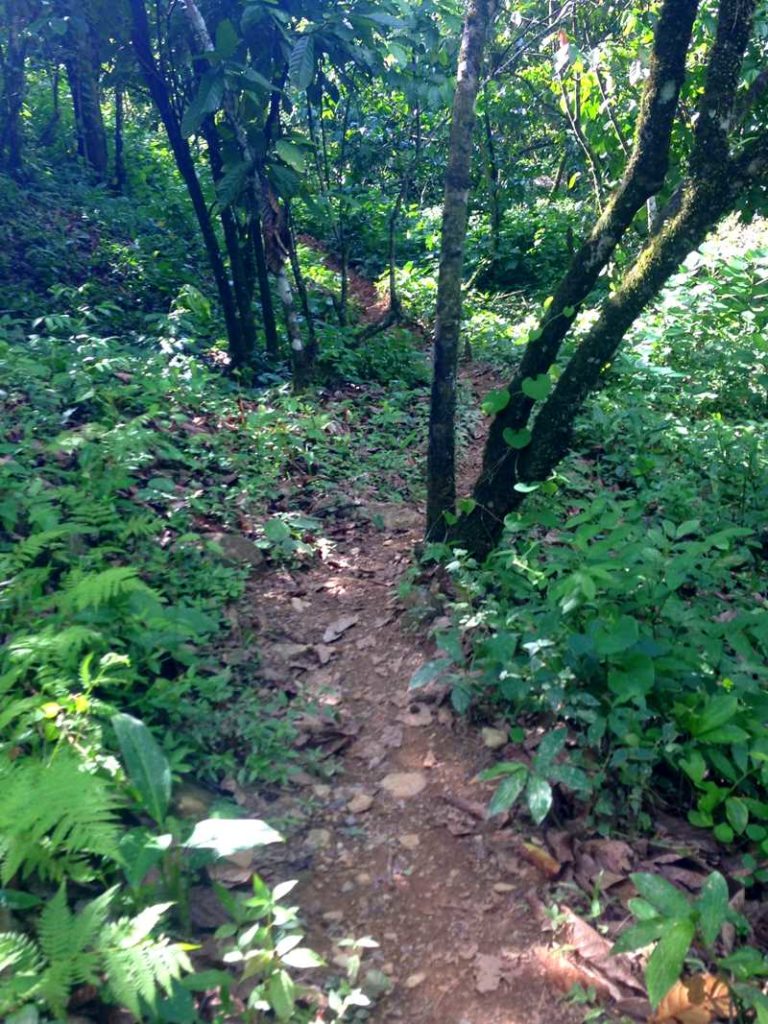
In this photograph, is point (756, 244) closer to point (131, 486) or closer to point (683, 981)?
point (131, 486)

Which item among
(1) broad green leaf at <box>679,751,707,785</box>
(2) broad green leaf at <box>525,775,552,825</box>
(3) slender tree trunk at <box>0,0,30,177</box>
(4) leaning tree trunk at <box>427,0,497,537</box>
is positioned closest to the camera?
(2) broad green leaf at <box>525,775,552,825</box>

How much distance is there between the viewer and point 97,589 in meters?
3.32

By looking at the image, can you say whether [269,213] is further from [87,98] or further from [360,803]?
[87,98]

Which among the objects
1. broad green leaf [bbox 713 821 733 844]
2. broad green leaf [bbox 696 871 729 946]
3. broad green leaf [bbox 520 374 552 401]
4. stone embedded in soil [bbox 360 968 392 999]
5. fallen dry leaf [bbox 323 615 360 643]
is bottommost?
fallen dry leaf [bbox 323 615 360 643]

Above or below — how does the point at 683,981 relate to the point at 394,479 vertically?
above

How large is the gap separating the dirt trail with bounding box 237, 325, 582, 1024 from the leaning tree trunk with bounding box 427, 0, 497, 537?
789mm

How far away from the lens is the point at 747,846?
2.91 m

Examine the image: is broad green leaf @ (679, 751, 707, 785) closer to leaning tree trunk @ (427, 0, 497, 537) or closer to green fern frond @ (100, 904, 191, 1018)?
green fern frond @ (100, 904, 191, 1018)

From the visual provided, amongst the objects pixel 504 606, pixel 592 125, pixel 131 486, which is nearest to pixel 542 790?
pixel 504 606

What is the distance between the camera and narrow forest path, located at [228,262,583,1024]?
2482mm

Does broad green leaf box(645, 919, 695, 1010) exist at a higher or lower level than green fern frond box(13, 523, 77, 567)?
lower

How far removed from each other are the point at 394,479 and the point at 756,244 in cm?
648

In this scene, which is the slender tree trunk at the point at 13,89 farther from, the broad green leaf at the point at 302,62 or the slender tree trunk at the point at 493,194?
the slender tree trunk at the point at 493,194

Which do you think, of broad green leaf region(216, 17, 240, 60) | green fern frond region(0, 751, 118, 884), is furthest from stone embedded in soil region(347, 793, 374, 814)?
broad green leaf region(216, 17, 240, 60)
